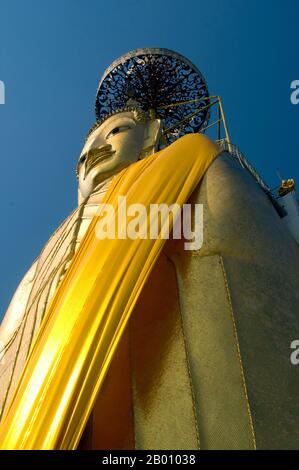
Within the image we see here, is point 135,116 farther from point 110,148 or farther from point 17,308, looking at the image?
point 17,308

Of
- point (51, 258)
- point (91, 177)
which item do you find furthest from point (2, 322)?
point (91, 177)

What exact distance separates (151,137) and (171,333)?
2833mm

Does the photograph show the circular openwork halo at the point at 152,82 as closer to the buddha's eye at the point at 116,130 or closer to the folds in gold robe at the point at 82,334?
the buddha's eye at the point at 116,130

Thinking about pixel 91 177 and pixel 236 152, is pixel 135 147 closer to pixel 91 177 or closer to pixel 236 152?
pixel 91 177

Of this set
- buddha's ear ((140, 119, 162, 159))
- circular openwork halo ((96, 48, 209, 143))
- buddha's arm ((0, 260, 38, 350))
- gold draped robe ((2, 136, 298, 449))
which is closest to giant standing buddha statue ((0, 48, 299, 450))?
gold draped robe ((2, 136, 298, 449))

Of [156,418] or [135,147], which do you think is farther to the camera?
[135,147]

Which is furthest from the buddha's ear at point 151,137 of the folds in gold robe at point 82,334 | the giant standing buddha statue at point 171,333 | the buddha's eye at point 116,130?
the folds in gold robe at point 82,334

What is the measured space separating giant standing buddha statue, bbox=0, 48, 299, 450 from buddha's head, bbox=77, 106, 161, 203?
4.26 ft

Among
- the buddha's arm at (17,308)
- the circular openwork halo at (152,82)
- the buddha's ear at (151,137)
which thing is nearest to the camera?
the buddha's arm at (17,308)

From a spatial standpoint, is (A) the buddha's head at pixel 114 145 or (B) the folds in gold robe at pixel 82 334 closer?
(B) the folds in gold robe at pixel 82 334

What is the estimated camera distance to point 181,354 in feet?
7.07

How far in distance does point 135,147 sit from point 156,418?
2929 millimetres

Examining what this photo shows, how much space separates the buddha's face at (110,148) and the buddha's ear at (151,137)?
0.05ft

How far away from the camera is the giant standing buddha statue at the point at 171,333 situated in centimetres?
190
